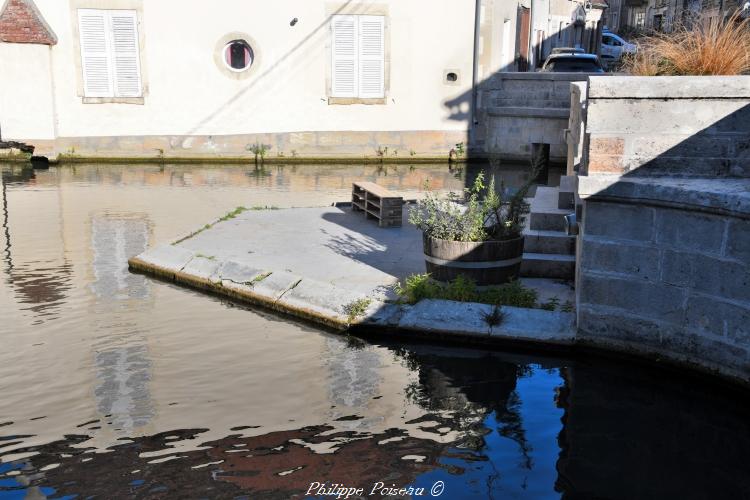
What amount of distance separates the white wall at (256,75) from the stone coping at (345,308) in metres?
11.6

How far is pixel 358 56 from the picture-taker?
21.0 m

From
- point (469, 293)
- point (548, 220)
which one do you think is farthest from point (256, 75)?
point (469, 293)

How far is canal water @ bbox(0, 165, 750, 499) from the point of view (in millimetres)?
5348

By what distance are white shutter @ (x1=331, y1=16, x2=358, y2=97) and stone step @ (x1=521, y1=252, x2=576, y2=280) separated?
42.3ft

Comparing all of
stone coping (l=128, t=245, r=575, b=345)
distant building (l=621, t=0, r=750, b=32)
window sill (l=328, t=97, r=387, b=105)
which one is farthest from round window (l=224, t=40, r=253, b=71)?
distant building (l=621, t=0, r=750, b=32)

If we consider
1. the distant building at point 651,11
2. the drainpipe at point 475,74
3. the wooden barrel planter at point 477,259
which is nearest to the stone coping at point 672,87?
the wooden barrel planter at point 477,259

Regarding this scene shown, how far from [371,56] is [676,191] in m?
15.1

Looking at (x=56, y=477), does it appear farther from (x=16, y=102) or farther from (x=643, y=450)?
(x=16, y=102)

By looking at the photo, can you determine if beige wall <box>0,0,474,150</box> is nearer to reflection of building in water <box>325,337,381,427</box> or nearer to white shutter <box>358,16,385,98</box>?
white shutter <box>358,16,385,98</box>

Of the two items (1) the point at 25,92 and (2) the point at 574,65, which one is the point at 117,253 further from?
(2) the point at 574,65

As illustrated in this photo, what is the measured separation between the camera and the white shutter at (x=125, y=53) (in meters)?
19.9

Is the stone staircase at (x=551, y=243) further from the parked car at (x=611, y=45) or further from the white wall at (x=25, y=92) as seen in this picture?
the parked car at (x=611, y=45)

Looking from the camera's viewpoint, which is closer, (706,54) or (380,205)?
(706,54)

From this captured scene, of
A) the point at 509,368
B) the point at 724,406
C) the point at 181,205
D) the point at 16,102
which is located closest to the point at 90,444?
the point at 509,368
